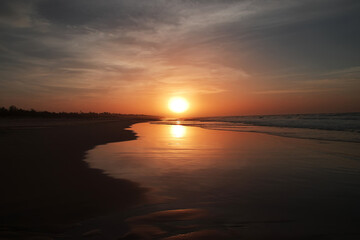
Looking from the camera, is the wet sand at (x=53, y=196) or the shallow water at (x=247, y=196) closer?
the shallow water at (x=247, y=196)

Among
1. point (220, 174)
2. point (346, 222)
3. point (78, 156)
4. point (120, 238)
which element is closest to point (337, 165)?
point (220, 174)

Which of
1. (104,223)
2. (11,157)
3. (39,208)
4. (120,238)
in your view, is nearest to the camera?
(120,238)

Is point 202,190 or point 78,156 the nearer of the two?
point 202,190

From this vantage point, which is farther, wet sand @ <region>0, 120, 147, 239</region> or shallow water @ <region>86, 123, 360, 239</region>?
wet sand @ <region>0, 120, 147, 239</region>

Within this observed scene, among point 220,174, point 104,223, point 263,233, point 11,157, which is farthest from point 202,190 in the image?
point 11,157

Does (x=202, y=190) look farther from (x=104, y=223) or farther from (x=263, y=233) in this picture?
(x=104, y=223)

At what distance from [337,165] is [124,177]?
641 centimetres

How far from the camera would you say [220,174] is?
240 inches

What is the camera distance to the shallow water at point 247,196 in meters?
3.20

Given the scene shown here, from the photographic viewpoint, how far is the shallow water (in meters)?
3.20

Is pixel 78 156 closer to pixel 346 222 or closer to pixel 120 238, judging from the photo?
pixel 120 238

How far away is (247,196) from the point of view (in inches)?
175

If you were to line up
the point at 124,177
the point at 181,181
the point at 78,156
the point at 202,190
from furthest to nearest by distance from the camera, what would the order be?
the point at 78,156, the point at 124,177, the point at 181,181, the point at 202,190

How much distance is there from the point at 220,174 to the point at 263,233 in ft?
9.85
